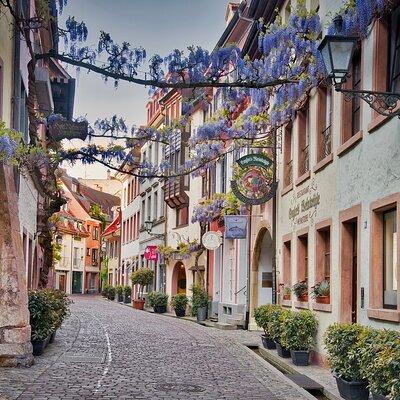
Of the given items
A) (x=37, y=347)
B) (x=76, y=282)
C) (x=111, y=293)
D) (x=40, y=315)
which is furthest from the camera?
(x=76, y=282)

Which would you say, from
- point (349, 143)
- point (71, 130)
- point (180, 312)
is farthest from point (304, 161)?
point (180, 312)

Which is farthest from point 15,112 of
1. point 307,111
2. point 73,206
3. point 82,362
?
point 73,206

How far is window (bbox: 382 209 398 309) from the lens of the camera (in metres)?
11.9

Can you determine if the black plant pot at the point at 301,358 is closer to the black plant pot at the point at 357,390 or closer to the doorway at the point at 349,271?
the doorway at the point at 349,271

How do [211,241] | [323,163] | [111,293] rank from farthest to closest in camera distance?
[111,293] → [211,241] → [323,163]

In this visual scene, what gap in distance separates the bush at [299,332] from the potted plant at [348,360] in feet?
12.6

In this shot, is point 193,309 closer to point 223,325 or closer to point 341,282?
point 223,325

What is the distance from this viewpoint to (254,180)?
21969 mm

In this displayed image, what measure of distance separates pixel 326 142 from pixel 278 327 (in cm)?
394

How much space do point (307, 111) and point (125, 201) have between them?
44.9 meters

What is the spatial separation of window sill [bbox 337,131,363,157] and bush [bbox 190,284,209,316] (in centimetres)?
1755

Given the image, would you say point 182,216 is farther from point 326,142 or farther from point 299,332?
point 299,332

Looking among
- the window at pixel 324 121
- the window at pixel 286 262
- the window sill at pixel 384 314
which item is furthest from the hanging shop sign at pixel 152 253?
the window sill at pixel 384 314

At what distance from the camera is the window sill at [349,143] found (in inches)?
521
